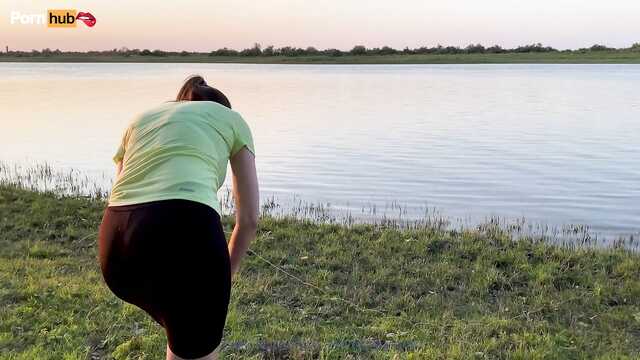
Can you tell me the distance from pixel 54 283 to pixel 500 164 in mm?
12262

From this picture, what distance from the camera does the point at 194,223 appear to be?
2.56 metres

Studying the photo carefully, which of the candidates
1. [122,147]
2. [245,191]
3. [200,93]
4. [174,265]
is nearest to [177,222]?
[174,265]

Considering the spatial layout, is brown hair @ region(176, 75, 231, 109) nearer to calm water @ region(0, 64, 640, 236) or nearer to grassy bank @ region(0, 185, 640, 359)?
grassy bank @ region(0, 185, 640, 359)

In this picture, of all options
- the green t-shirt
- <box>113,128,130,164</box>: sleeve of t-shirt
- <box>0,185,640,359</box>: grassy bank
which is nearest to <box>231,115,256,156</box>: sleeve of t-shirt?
the green t-shirt

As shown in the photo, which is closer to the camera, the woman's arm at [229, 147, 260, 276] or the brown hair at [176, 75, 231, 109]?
the woman's arm at [229, 147, 260, 276]

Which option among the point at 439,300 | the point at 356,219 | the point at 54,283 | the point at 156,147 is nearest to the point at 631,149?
the point at 356,219

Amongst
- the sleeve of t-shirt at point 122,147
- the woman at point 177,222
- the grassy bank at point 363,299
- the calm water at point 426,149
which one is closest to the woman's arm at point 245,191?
the woman at point 177,222

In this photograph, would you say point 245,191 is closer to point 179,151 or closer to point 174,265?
point 179,151

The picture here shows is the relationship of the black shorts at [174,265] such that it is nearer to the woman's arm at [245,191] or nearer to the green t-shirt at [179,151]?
the green t-shirt at [179,151]

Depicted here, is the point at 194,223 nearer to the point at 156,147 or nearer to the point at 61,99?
the point at 156,147

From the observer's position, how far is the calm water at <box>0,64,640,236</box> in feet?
41.7

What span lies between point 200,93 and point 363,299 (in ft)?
12.0

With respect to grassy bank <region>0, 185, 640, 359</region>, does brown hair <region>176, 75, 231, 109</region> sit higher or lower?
higher

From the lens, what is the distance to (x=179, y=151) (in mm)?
2648
